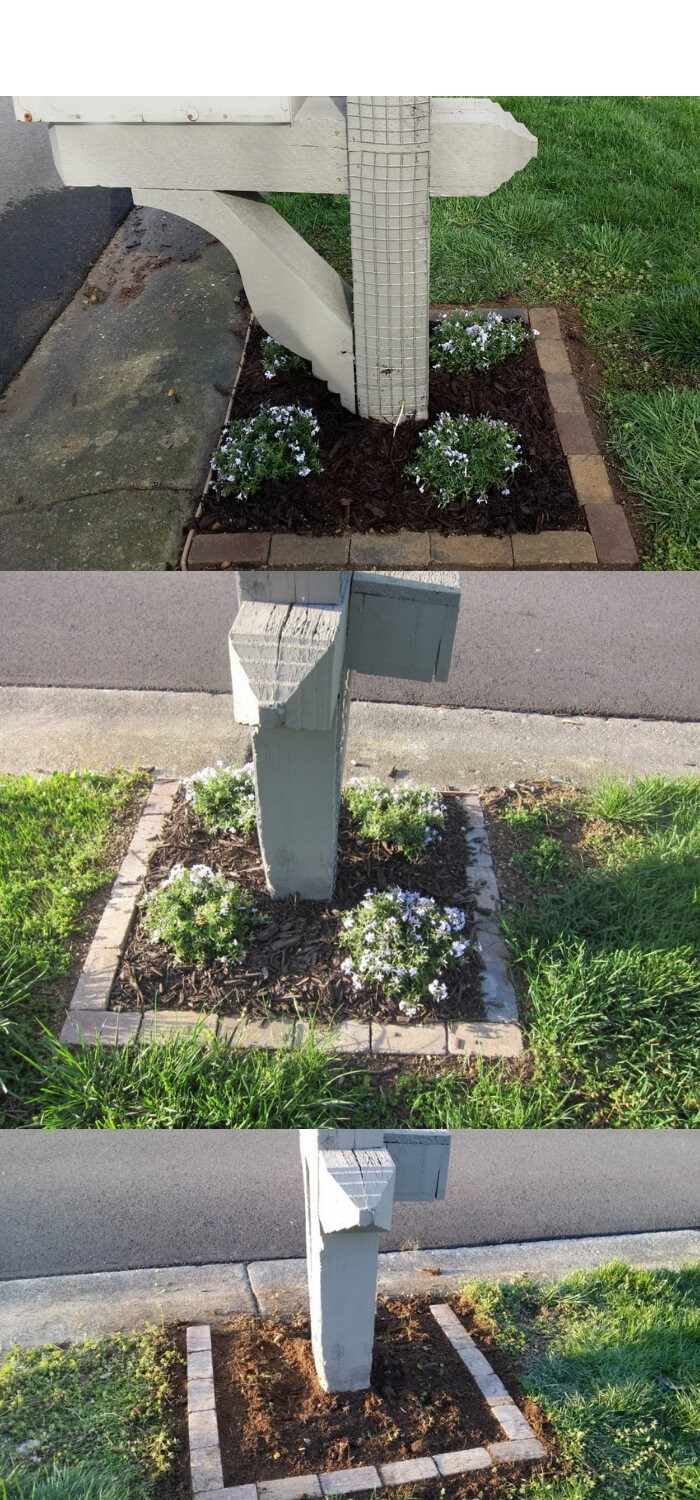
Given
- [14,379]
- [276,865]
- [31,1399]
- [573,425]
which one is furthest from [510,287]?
[31,1399]

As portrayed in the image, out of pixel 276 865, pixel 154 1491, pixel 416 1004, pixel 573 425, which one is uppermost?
pixel 573 425

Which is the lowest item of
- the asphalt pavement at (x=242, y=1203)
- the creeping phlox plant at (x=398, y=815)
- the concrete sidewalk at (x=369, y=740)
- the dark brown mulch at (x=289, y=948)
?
the asphalt pavement at (x=242, y=1203)

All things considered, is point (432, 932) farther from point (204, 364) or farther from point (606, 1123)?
point (204, 364)

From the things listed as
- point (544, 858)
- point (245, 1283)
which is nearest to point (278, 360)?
point (544, 858)

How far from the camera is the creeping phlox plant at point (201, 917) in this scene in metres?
1.59

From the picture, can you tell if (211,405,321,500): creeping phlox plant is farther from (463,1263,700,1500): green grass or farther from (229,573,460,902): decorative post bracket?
(463,1263,700,1500): green grass

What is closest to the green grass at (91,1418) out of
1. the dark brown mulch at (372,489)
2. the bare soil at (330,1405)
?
the bare soil at (330,1405)

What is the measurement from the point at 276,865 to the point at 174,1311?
1827 millimetres

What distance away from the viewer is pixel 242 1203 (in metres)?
3.10

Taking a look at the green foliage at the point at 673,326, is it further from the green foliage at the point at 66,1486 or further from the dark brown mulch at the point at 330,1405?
the green foliage at the point at 66,1486

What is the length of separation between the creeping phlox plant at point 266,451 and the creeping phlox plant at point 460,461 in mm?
268

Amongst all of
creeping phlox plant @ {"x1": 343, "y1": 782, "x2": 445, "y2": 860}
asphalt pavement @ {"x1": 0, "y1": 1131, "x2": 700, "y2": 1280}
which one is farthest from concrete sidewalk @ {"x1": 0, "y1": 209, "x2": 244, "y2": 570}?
asphalt pavement @ {"x1": 0, "y1": 1131, "x2": 700, "y2": 1280}

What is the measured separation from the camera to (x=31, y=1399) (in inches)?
99.0

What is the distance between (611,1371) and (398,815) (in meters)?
1.80
